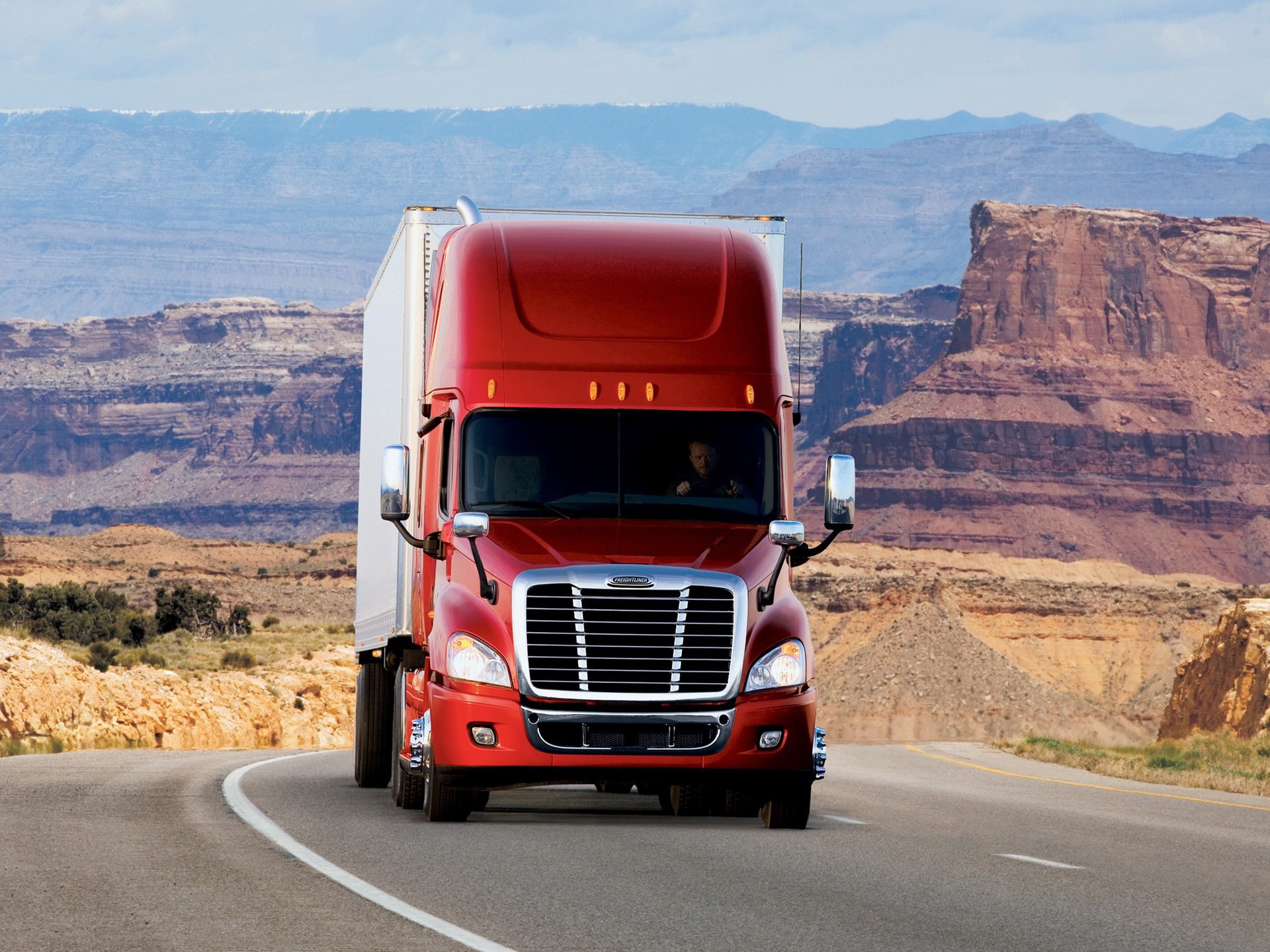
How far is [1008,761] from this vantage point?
104 ft

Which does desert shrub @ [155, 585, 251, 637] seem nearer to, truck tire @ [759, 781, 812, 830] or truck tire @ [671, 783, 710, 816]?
truck tire @ [671, 783, 710, 816]

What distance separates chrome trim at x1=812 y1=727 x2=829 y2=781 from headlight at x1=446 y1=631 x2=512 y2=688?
206 cm

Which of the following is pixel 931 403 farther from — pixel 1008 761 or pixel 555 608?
pixel 555 608

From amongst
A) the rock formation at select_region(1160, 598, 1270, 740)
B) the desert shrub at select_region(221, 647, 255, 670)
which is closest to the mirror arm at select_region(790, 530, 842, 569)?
the rock formation at select_region(1160, 598, 1270, 740)

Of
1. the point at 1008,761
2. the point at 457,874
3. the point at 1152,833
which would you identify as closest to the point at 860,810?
the point at 1152,833

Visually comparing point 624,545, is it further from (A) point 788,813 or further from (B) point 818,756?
(A) point 788,813

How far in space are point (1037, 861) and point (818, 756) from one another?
1534 millimetres

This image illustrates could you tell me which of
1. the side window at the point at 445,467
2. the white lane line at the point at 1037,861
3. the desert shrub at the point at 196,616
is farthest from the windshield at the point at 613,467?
the desert shrub at the point at 196,616

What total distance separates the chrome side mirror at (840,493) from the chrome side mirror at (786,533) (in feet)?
0.65

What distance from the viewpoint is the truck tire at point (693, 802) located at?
15.3 meters

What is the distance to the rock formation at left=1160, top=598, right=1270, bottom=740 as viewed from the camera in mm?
48188

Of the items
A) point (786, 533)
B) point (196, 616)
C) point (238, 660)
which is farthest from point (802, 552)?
point (196, 616)

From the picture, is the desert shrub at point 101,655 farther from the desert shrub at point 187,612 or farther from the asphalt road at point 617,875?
the asphalt road at point 617,875

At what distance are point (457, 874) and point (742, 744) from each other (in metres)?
2.45
